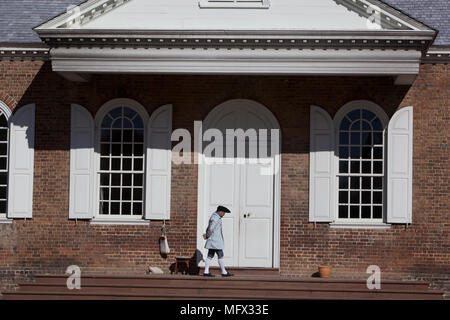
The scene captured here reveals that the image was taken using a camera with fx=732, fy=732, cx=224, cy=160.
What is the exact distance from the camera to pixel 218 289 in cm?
1485

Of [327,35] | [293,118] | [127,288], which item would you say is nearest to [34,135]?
[127,288]

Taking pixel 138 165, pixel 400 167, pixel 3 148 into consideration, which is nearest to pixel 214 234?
pixel 138 165

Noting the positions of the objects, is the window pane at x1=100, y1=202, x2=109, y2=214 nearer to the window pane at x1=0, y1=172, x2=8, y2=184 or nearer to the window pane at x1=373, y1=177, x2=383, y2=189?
the window pane at x1=0, y1=172, x2=8, y2=184

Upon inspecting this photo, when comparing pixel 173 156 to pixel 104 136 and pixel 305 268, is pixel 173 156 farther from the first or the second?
pixel 305 268

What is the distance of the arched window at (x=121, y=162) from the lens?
55.9 feet

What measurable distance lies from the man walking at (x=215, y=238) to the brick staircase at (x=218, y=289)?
1.28 ft

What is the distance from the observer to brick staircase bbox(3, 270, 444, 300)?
1478 centimetres

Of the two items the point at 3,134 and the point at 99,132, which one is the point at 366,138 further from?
the point at 3,134

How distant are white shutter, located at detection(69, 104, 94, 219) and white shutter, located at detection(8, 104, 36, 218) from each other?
3.27 feet

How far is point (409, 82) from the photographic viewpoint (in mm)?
16531

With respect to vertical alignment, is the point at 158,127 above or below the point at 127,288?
above

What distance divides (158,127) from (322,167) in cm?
385

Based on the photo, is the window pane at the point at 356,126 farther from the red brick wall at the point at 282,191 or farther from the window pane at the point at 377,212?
the window pane at the point at 377,212

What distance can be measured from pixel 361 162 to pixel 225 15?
179 inches
